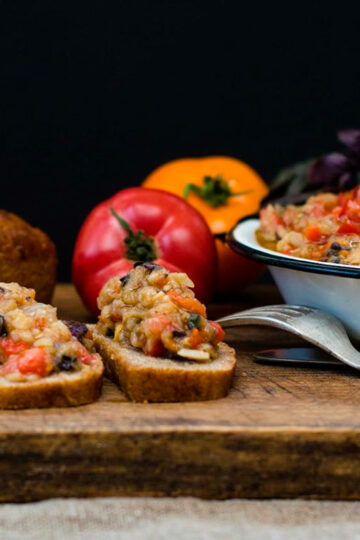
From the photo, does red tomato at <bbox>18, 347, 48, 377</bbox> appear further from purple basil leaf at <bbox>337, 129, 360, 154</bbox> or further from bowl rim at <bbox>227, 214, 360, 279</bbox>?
purple basil leaf at <bbox>337, 129, 360, 154</bbox>

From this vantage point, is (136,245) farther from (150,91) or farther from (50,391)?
(150,91)

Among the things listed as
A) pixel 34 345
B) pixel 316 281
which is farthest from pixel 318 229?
pixel 34 345

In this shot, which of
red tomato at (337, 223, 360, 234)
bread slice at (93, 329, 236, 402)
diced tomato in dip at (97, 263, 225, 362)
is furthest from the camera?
red tomato at (337, 223, 360, 234)

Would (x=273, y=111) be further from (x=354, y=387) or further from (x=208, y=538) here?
(x=208, y=538)

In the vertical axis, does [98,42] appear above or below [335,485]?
above

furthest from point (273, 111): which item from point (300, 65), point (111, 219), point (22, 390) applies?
point (22, 390)

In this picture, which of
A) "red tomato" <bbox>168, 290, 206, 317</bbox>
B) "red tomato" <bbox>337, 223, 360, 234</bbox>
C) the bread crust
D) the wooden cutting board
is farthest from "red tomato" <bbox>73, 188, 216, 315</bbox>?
the wooden cutting board
